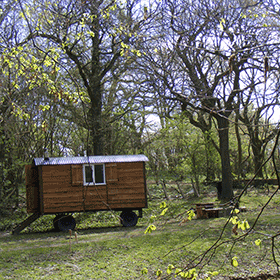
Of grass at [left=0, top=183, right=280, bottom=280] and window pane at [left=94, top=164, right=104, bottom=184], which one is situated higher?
window pane at [left=94, top=164, right=104, bottom=184]

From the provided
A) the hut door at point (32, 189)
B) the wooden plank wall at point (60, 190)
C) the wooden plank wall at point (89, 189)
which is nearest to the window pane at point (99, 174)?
the wooden plank wall at point (89, 189)

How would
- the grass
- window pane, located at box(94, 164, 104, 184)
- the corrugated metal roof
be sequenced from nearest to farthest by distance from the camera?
the grass → the corrugated metal roof → window pane, located at box(94, 164, 104, 184)

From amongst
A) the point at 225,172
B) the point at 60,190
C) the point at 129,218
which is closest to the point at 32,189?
the point at 60,190

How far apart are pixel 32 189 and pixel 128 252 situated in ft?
16.5

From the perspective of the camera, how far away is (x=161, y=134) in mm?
18781

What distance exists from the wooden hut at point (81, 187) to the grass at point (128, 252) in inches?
27.9

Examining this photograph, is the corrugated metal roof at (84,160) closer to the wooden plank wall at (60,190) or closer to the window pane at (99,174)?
the wooden plank wall at (60,190)

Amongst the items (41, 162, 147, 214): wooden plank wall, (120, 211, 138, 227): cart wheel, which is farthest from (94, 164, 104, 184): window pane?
(120, 211, 138, 227): cart wheel

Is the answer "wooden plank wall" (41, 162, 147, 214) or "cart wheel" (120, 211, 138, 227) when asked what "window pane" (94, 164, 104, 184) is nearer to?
"wooden plank wall" (41, 162, 147, 214)

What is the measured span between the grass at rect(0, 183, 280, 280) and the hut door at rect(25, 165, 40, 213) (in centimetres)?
85

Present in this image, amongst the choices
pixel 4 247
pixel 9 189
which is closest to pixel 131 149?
pixel 9 189

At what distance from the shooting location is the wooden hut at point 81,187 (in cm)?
1191

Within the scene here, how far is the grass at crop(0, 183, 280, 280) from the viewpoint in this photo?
7.17m

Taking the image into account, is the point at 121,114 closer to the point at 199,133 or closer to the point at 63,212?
the point at 199,133
